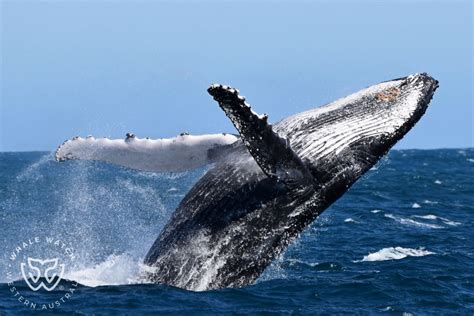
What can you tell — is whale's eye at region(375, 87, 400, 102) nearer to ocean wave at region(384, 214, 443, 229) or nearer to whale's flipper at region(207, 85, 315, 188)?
whale's flipper at region(207, 85, 315, 188)

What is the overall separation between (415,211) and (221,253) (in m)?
17.1

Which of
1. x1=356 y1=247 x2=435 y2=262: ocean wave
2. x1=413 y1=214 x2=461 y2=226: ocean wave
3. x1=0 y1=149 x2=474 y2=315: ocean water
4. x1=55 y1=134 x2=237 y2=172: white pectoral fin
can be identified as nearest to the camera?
x1=0 y1=149 x2=474 y2=315: ocean water

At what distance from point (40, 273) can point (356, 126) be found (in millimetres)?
5537

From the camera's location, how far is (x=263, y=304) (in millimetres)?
11117

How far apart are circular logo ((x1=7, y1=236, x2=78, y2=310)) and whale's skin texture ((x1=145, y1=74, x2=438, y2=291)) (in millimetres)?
1339

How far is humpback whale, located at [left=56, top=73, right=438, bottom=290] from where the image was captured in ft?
35.2

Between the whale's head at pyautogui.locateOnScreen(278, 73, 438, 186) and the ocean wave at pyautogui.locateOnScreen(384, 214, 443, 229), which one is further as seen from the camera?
the ocean wave at pyautogui.locateOnScreen(384, 214, 443, 229)

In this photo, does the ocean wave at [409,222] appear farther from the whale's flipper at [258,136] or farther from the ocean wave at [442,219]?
the whale's flipper at [258,136]

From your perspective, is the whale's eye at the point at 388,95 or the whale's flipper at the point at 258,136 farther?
the whale's eye at the point at 388,95

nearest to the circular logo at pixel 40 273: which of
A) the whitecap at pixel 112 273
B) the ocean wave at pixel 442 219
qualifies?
the whitecap at pixel 112 273

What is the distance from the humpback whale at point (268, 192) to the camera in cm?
1073

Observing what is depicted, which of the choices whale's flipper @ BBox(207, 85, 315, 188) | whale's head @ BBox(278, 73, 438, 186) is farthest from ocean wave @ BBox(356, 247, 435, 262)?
whale's flipper @ BBox(207, 85, 315, 188)

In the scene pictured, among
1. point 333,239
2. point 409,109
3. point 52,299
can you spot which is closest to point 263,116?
point 409,109

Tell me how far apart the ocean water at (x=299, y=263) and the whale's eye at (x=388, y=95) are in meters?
1.22
